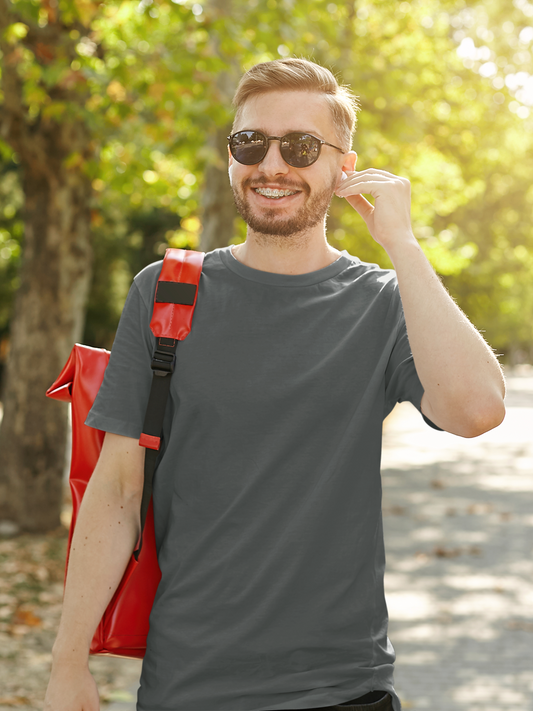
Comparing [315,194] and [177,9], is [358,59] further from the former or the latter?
[315,194]

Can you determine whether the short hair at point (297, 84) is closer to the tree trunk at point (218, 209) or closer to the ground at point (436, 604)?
the ground at point (436, 604)

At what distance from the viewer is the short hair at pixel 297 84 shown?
7.47 feet

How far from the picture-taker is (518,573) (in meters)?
8.13

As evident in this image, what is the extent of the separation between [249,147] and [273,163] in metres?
0.10

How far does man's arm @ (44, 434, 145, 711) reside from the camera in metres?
2.04

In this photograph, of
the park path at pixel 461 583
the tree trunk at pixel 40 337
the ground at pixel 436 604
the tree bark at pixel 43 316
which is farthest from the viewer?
the tree trunk at pixel 40 337

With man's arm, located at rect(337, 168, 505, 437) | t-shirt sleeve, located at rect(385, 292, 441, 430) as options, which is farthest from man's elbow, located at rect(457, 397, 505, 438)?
t-shirt sleeve, located at rect(385, 292, 441, 430)

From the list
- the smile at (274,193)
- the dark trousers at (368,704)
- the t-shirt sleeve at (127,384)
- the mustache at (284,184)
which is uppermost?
the mustache at (284,184)

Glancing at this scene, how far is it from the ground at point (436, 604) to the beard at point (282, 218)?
11.8ft

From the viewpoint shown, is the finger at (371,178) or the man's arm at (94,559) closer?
the man's arm at (94,559)

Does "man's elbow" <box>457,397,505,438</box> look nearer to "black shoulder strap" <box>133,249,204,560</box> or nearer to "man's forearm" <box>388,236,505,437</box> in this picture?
"man's forearm" <box>388,236,505,437</box>

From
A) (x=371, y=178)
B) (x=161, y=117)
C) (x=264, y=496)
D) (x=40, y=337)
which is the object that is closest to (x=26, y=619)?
(x=40, y=337)

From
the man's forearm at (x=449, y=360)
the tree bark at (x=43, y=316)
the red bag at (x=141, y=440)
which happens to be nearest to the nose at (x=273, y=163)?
the red bag at (x=141, y=440)

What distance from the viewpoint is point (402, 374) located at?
2.20 meters
